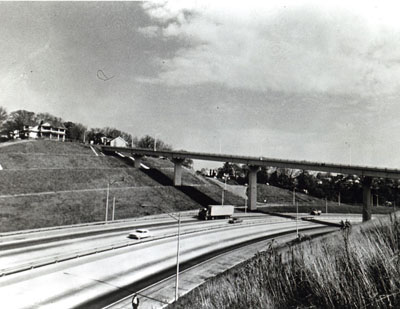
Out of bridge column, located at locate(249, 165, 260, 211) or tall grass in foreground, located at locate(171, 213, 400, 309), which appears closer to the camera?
tall grass in foreground, located at locate(171, 213, 400, 309)

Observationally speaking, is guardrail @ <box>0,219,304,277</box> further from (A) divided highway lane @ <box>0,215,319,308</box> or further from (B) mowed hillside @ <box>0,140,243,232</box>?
(B) mowed hillside @ <box>0,140,243,232</box>

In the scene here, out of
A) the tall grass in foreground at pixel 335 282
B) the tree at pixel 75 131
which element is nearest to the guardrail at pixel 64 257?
the tall grass in foreground at pixel 335 282

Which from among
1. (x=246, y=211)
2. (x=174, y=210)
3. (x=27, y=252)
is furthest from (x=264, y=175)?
(x=27, y=252)

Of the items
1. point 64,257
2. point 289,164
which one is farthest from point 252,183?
point 64,257

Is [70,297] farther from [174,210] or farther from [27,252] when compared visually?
[174,210]

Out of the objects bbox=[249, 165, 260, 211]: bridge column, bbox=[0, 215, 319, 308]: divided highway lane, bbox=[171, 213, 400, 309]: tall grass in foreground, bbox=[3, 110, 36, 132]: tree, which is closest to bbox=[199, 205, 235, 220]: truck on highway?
bbox=[249, 165, 260, 211]: bridge column

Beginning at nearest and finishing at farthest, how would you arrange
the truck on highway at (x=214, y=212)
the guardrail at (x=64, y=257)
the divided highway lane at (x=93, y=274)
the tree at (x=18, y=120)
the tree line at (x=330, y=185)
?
the divided highway lane at (x=93, y=274) < the guardrail at (x=64, y=257) < the truck on highway at (x=214, y=212) < the tree line at (x=330, y=185) < the tree at (x=18, y=120)

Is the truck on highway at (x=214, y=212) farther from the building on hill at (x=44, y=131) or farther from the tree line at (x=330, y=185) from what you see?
the building on hill at (x=44, y=131)
